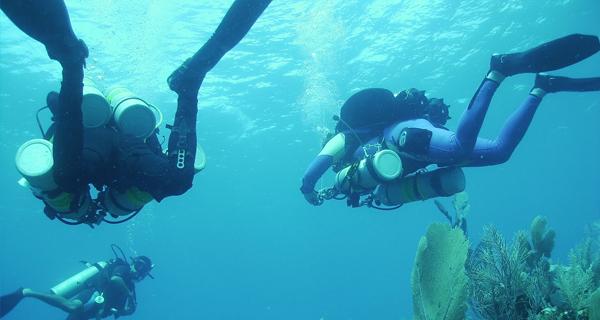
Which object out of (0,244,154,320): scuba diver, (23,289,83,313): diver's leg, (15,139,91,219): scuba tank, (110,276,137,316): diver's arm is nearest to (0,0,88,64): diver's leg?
(15,139,91,219): scuba tank

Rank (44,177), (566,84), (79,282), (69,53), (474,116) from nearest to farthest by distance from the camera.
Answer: (69,53) < (44,177) < (474,116) < (566,84) < (79,282)

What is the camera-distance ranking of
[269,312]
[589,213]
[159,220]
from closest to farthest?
[159,220]
[269,312]
[589,213]

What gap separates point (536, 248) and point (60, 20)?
22.8ft

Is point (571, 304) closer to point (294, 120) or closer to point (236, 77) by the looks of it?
point (236, 77)

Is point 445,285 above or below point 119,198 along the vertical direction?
below

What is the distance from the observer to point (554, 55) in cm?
351

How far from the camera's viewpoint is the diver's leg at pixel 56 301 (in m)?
7.81

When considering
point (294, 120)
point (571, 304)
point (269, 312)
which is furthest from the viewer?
point (269, 312)

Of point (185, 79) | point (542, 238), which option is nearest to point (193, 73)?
point (185, 79)

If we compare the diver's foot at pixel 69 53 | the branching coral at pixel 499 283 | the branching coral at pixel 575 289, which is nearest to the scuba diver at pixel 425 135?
the branching coral at pixel 499 283

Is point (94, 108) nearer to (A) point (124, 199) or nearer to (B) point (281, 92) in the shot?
(A) point (124, 199)

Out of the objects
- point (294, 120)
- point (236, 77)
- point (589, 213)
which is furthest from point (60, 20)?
point (589, 213)

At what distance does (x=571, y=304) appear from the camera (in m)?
3.56

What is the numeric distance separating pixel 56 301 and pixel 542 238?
10.9m
